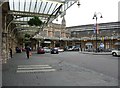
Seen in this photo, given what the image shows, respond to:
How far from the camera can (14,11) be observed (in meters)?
28.6

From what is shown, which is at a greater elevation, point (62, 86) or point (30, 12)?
point (30, 12)

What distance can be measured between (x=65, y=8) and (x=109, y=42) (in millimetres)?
72509

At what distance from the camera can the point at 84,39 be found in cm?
10281

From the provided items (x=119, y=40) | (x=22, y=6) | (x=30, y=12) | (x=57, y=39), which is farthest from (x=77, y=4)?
(x=57, y=39)

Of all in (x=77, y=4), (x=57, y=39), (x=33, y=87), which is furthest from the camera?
(x=57, y=39)

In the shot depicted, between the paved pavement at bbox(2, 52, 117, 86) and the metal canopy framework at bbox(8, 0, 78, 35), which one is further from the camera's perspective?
the metal canopy framework at bbox(8, 0, 78, 35)

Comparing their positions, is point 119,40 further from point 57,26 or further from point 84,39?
point 57,26

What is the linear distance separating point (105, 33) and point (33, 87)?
316 ft

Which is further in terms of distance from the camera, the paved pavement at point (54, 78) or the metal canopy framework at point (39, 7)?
the metal canopy framework at point (39, 7)

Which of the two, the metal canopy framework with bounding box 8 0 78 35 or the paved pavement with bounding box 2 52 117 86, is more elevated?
Answer: the metal canopy framework with bounding box 8 0 78 35

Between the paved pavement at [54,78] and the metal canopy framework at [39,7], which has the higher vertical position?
the metal canopy framework at [39,7]

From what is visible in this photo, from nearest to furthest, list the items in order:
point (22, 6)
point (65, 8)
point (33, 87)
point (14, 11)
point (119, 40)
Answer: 1. point (33, 87)
2. point (65, 8)
3. point (22, 6)
4. point (14, 11)
5. point (119, 40)

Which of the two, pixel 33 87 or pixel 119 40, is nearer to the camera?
pixel 33 87

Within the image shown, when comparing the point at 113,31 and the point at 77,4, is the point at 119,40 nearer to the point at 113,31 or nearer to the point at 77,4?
the point at 113,31
